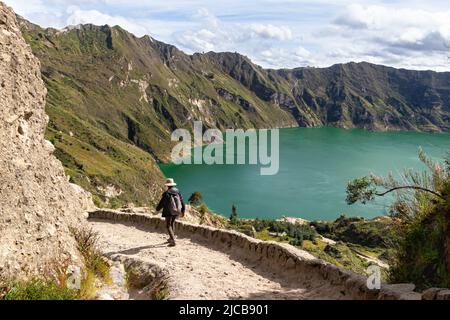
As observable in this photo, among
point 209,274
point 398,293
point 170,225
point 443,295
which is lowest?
point 209,274

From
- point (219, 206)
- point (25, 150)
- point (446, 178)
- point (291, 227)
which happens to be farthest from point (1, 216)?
point (219, 206)

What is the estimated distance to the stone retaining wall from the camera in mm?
9330

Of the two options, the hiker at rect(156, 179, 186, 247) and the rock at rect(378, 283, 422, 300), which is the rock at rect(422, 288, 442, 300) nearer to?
the rock at rect(378, 283, 422, 300)

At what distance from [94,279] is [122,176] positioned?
537ft

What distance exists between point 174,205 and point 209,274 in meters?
4.27

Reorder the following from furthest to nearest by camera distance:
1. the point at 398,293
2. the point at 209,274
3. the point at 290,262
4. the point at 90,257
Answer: the point at 290,262
the point at 209,274
the point at 90,257
the point at 398,293

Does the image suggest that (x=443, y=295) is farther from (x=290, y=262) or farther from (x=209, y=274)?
(x=209, y=274)

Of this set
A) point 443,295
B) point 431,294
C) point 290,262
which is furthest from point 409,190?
point 443,295

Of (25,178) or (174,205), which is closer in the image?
(25,178)

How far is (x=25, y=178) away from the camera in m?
9.97

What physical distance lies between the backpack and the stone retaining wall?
6.58 ft
